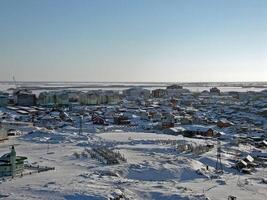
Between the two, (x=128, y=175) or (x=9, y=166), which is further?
(x=128, y=175)

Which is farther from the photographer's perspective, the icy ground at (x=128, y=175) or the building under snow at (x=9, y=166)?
the building under snow at (x=9, y=166)

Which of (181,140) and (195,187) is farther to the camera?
(181,140)

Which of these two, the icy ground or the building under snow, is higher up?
the building under snow

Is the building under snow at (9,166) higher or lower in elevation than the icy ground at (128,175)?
higher

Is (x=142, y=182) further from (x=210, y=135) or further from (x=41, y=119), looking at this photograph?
(x=41, y=119)

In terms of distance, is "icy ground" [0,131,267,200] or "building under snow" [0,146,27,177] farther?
"building under snow" [0,146,27,177]

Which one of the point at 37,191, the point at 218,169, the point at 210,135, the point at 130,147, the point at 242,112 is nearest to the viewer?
the point at 37,191

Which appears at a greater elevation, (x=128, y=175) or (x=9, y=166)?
(x=9, y=166)

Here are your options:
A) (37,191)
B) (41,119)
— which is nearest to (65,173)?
(37,191)
